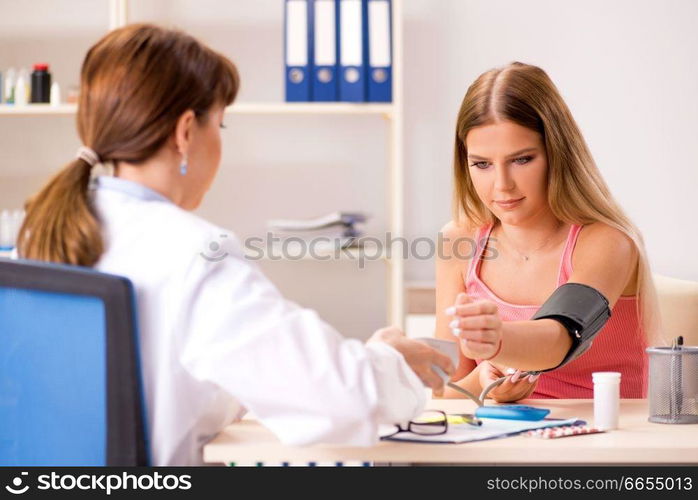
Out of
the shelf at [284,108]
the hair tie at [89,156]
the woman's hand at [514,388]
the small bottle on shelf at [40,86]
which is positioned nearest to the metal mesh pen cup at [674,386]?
the woman's hand at [514,388]

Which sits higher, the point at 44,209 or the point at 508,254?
the point at 44,209

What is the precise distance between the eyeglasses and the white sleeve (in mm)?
212

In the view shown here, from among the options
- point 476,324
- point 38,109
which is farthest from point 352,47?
point 476,324

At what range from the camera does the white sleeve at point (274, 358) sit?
1080 millimetres

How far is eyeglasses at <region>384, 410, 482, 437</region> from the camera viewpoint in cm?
135

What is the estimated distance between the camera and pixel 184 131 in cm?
125

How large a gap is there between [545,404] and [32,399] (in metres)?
0.89

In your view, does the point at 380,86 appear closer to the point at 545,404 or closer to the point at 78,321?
the point at 545,404

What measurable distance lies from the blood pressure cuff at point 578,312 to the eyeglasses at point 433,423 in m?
0.20

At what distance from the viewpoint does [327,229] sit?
10.3ft

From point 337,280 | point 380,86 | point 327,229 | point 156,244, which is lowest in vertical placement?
point 337,280

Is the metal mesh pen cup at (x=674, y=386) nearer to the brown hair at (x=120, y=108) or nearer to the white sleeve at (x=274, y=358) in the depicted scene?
the white sleeve at (x=274, y=358)

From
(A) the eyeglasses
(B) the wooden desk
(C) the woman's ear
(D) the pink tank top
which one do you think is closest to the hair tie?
(C) the woman's ear
